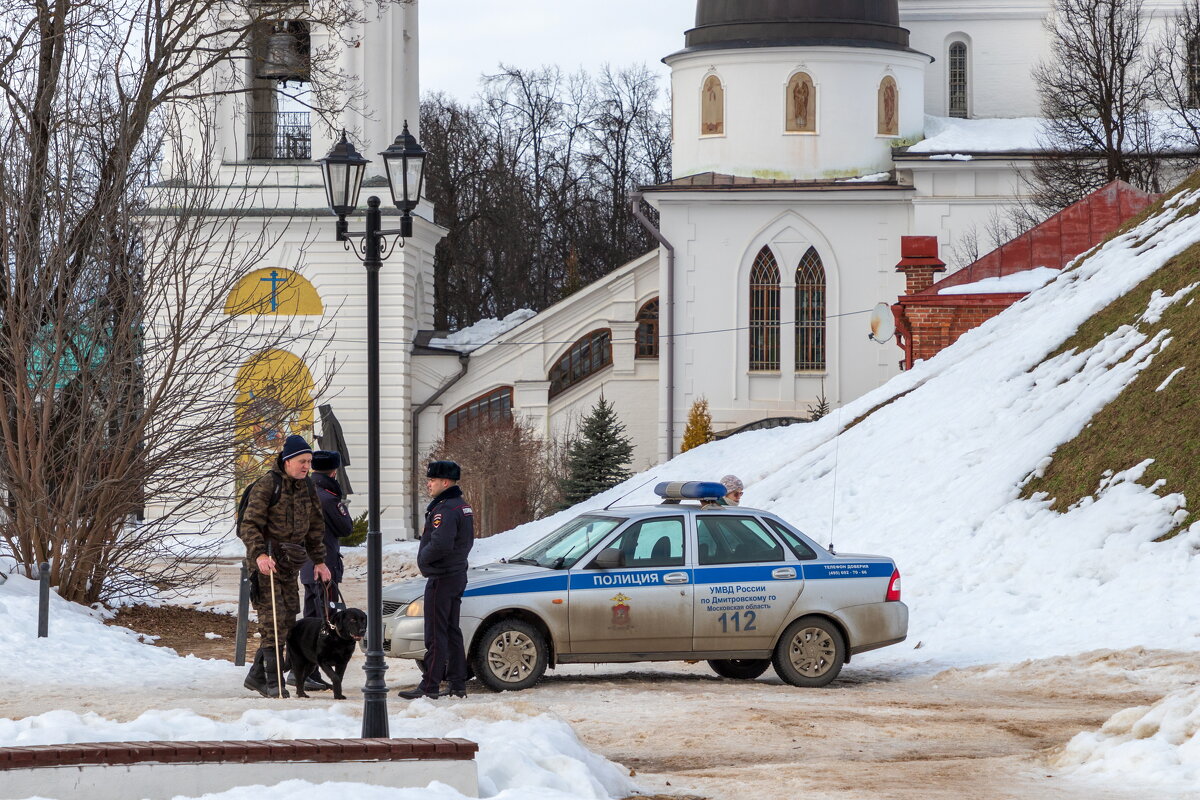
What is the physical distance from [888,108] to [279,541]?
3390cm

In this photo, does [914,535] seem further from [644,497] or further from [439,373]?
[439,373]

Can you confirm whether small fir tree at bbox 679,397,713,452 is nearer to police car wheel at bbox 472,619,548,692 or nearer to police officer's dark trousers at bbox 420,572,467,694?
police car wheel at bbox 472,619,548,692

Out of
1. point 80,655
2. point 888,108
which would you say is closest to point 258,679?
point 80,655

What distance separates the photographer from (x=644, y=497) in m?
27.5

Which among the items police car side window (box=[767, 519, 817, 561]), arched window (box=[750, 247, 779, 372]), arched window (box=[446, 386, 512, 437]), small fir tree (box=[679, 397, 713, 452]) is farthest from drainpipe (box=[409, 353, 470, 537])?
police car side window (box=[767, 519, 817, 561])

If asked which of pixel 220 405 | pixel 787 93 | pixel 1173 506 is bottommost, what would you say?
pixel 1173 506

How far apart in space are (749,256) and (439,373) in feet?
28.8

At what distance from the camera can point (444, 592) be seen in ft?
38.5

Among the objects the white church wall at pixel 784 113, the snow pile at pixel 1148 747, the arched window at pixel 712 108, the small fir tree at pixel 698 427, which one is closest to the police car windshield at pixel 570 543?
the snow pile at pixel 1148 747

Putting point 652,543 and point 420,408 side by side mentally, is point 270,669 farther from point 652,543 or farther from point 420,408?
point 420,408

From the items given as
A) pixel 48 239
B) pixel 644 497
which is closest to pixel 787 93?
pixel 644 497

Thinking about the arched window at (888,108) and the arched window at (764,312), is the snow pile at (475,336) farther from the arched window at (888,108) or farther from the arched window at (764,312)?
the arched window at (888,108)

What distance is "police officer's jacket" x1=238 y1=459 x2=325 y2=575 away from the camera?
11.3 metres

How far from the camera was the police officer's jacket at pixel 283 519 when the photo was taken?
11.3 m
